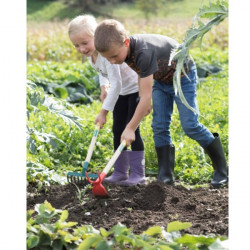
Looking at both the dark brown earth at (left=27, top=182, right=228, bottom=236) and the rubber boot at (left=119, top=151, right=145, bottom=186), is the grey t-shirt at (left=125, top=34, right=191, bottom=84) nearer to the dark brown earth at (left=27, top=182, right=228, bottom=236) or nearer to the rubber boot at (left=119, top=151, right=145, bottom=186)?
the rubber boot at (left=119, top=151, right=145, bottom=186)

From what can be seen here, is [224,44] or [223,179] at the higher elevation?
[224,44]

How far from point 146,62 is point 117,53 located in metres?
0.19

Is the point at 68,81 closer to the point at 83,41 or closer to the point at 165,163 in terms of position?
the point at 165,163

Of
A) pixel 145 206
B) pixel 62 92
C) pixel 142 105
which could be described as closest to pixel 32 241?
pixel 145 206

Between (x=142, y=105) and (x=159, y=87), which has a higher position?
(x=159, y=87)

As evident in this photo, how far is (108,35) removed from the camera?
3.05 meters

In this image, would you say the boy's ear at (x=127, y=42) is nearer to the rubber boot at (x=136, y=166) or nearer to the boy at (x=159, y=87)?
the boy at (x=159, y=87)

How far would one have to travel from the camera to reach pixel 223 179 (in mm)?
3742

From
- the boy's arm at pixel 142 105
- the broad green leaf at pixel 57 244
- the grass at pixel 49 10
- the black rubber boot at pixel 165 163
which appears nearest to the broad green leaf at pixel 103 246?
the broad green leaf at pixel 57 244

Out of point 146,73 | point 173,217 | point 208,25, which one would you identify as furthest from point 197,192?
point 208,25

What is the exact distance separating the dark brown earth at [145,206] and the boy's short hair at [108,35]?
34.9 inches

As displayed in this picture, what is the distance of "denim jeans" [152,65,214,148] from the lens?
3.58 metres
